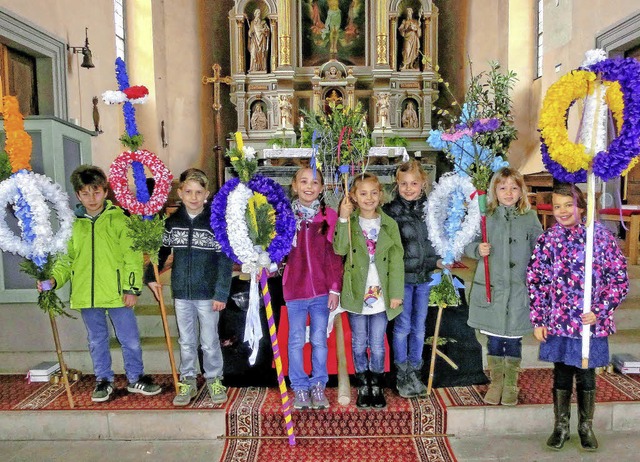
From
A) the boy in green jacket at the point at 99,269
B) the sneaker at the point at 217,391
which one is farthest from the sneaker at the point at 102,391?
the sneaker at the point at 217,391

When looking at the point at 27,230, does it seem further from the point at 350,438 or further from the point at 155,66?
the point at 155,66

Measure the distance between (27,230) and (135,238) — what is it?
730 millimetres

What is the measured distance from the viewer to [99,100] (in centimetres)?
736

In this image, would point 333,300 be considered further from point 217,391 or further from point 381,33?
point 381,33

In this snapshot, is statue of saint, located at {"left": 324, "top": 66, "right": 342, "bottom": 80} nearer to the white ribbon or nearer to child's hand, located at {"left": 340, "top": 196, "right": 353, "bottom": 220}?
child's hand, located at {"left": 340, "top": 196, "right": 353, "bottom": 220}

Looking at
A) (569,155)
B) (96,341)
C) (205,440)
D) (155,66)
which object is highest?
(155,66)

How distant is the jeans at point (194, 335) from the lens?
10.2 ft

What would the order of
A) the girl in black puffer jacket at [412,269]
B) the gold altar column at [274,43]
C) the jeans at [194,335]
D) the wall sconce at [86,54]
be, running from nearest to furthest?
the jeans at [194,335] < the girl in black puffer jacket at [412,269] < the wall sconce at [86,54] < the gold altar column at [274,43]

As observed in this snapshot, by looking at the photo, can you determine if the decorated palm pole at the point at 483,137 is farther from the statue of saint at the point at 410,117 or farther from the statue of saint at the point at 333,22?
the statue of saint at the point at 333,22

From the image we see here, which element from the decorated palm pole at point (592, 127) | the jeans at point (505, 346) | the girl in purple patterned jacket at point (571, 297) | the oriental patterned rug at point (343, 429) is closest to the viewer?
the decorated palm pole at point (592, 127)

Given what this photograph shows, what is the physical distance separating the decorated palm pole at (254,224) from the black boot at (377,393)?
A: 0.53m

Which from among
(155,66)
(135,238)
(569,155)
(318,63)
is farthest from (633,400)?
(155,66)

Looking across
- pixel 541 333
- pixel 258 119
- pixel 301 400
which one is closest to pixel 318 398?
pixel 301 400

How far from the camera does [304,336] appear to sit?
3.13 meters
